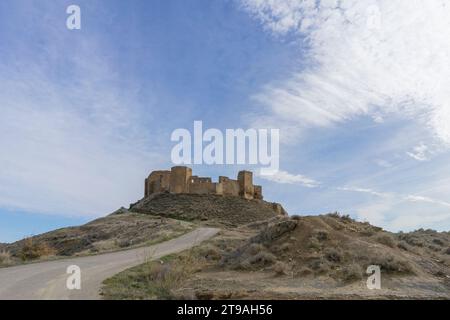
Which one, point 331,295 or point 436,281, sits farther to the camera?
point 436,281

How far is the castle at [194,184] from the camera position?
194ft

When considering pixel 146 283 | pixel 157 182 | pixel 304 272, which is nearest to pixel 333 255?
pixel 304 272

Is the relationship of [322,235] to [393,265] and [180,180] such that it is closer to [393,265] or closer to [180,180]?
[393,265]

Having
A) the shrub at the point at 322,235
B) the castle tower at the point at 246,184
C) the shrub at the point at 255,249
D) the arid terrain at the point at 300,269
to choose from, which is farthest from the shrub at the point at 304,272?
the castle tower at the point at 246,184

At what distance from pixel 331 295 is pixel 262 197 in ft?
176

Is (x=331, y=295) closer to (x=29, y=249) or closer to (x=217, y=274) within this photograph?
(x=217, y=274)

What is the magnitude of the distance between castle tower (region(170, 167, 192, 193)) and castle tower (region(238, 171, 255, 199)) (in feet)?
23.9

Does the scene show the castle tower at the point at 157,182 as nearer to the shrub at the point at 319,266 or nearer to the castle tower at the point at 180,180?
the castle tower at the point at 180,180

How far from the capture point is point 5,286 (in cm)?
1156

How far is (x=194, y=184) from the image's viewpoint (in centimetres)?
5972

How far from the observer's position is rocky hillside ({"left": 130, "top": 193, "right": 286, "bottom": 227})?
51.8 metres

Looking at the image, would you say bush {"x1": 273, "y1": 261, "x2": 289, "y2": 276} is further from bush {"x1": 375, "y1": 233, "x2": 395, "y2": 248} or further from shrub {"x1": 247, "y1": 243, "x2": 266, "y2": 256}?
bush {"x1": 375, "y1": 233, "x2": 395, "y2": 248}
